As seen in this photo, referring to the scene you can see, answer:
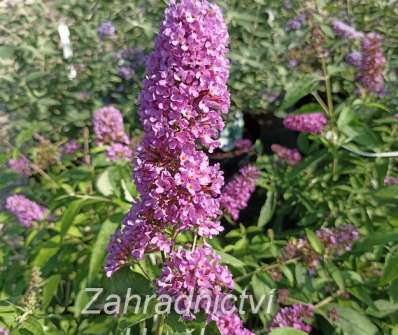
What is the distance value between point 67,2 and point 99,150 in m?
1.69

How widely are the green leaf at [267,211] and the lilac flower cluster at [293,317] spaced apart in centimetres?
72

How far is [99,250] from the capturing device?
2.10 meters

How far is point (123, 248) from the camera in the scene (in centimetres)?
152

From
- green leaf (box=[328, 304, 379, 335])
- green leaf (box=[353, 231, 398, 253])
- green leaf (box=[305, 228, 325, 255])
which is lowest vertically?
green leaf (box=[328, 304, 379, 335])

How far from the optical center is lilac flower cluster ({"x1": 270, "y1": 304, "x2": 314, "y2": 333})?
2031 millimetres

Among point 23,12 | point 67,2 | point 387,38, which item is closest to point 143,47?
point 67,2

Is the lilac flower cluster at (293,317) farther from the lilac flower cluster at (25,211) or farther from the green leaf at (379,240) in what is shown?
the lilac flower cluster at (25,211)

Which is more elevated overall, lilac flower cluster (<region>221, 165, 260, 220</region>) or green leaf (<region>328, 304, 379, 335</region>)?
lilac flower cluster (<region>221, 165, 260, 220</region>)

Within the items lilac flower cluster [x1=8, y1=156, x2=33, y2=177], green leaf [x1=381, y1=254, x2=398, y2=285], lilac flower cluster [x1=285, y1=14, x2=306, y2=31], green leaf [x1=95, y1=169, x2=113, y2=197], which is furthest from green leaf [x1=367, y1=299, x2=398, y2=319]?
lilac flower cluster [x1=285, y1=14, x2=306, y2=31]

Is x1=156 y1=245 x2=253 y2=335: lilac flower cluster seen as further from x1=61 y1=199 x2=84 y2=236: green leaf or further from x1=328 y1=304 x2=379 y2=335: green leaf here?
x1=61 y1=199 x2=84 y2=236: green leaf

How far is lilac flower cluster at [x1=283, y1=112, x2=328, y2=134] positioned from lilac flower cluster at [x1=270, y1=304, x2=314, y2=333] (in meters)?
0.95

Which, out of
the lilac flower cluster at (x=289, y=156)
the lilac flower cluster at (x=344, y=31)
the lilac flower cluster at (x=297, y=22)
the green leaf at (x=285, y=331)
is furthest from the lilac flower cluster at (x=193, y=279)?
the lilac flower cluster at (x=297, y=22)

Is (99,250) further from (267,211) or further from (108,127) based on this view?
(267,211)

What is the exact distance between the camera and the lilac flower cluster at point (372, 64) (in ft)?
8.42
